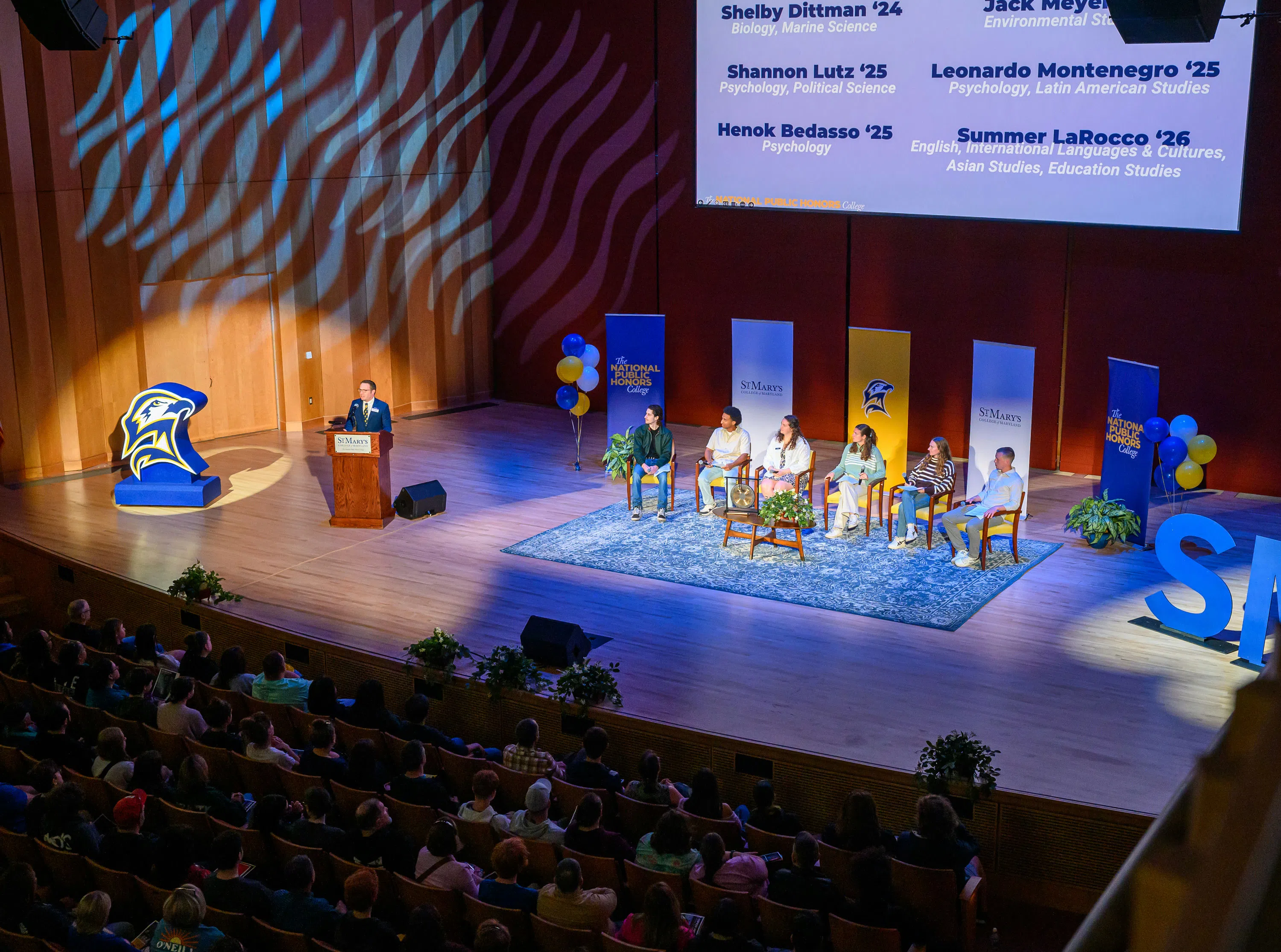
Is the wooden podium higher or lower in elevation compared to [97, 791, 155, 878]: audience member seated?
higher

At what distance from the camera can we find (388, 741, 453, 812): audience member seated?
202 inches

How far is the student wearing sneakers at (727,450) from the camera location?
983 centimetres

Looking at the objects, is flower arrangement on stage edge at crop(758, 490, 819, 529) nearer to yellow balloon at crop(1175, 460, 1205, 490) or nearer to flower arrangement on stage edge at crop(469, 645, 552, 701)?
flower arrangement on stage edge at crop(469, 645, 552, 701)

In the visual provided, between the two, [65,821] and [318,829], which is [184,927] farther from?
[65,821]

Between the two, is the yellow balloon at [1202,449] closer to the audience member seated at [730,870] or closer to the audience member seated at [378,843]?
the audience member seated at [730,870]

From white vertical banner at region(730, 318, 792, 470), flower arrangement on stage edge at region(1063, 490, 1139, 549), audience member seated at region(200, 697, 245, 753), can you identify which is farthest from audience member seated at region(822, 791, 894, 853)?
white vertical banner at region(730, 318, 792, 470)

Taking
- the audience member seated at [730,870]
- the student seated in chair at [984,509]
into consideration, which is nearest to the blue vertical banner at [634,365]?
the student seated in chair at [984,509]

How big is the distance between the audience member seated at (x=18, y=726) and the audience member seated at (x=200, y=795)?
1.18m

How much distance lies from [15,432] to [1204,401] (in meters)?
10.1

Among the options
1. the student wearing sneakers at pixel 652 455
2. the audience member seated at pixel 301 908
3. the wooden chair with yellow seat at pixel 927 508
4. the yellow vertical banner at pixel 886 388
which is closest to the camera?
the audience member seated at pixel 301 908

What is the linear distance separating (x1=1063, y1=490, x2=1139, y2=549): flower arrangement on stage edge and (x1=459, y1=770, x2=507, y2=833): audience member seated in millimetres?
5641

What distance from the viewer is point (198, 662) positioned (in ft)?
21.6

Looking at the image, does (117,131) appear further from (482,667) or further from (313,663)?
(482,667)

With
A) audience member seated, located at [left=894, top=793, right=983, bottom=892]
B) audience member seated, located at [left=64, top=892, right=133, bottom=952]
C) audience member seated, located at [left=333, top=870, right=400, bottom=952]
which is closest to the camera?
audience member seated, located at [left=333, top=870, right=400, bottom=952]
